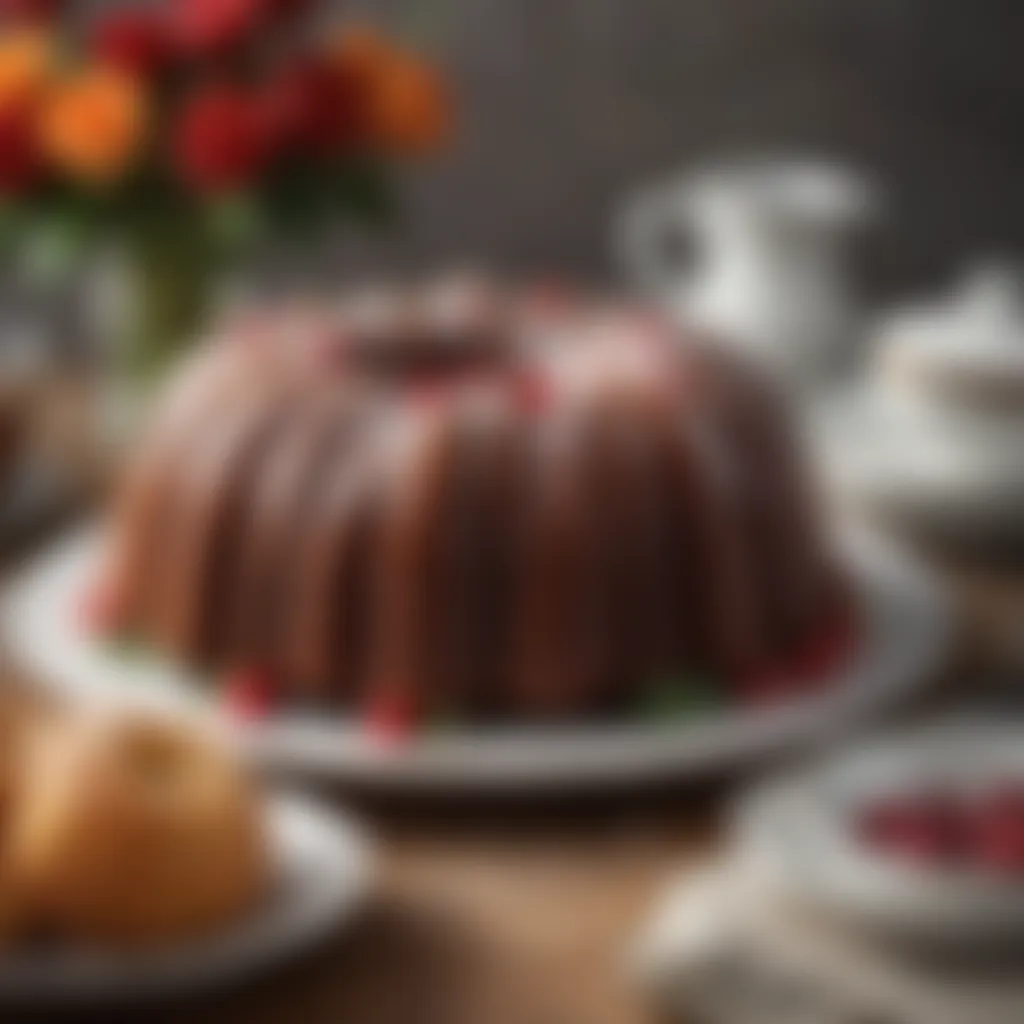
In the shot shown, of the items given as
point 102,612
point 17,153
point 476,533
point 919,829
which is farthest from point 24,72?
point 919,829

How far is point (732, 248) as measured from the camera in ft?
5.27

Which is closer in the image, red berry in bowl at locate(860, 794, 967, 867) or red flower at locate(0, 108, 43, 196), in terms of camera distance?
red berry in bowl at locate(860, 794, 967, 867)

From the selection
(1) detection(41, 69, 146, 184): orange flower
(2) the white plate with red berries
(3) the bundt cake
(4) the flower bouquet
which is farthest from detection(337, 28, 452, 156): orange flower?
(2) the white plate with red berries

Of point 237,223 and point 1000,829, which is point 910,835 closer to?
point 1000,829

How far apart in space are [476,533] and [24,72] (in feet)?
1.44

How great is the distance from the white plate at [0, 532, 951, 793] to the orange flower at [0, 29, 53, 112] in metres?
0.28

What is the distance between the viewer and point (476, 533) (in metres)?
1.16

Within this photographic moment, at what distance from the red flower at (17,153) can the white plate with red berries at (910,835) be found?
0.58m

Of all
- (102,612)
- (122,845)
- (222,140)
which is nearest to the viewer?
(122,845)

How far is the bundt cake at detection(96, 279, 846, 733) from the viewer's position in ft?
3.80

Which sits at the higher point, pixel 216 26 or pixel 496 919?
pixel 216 26

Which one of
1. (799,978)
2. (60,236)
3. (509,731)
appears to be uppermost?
(60,236)

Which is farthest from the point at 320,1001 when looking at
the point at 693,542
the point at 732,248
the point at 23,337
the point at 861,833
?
the point at 23,337

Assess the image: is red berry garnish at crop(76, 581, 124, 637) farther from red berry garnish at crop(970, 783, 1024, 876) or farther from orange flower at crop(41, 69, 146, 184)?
red berry garnish at crop(970, 783, 1024, 876)
